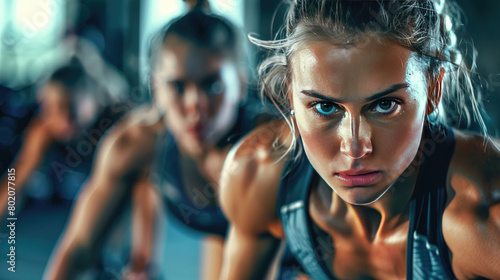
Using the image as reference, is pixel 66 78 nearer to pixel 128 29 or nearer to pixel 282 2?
pixel 128 29

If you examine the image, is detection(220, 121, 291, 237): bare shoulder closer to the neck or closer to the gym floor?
the neck

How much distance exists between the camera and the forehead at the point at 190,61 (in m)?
0.57

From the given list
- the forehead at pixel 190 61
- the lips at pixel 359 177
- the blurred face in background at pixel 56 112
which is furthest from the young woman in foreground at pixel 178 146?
the lips at pixel 359 177

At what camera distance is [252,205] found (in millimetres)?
487

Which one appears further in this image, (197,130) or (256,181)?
(197,130)

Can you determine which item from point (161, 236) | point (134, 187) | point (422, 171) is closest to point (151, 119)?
point (134, 187)

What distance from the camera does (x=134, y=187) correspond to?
2.22ft

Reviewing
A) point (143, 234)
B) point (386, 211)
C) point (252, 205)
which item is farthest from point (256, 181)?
point (143, 234)

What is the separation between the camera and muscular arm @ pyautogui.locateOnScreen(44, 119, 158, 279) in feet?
2.13

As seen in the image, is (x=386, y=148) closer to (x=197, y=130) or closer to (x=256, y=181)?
(x=256, y=181)

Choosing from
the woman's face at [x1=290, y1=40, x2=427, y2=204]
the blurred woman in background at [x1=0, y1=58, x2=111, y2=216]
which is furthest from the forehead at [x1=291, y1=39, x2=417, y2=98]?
the blurred woman in background at [x1=0, y1=58, x2=111, y2=216]

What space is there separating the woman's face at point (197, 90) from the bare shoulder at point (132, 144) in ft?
0.16

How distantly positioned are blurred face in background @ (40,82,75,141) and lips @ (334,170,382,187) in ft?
1.61

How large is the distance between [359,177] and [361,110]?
2.3 inches
